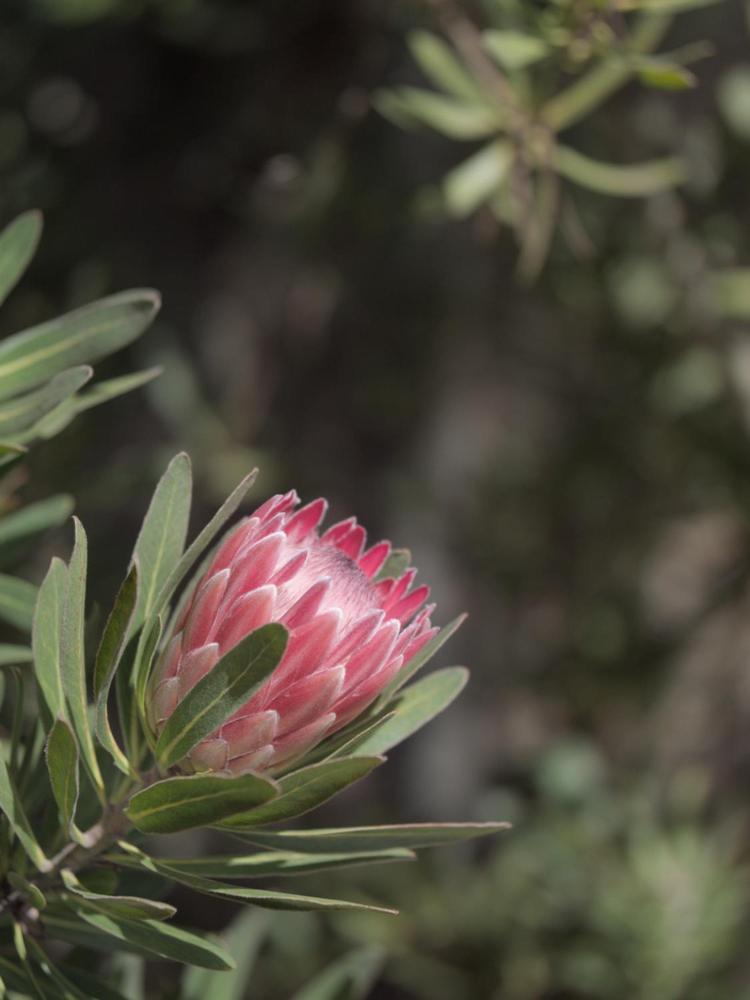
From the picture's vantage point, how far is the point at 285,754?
0.49 metres

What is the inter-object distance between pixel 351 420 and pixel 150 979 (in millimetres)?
1244

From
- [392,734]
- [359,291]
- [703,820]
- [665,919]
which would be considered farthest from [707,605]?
[392,734]

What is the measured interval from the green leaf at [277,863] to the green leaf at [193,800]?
50 millimetres

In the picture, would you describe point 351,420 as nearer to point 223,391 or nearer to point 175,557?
point 223,391

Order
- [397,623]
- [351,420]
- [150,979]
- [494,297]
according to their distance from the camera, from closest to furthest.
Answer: [397,623]
[150,979]
[494,297]
[351,420]

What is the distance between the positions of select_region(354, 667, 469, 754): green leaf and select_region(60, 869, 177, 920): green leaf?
12 cm

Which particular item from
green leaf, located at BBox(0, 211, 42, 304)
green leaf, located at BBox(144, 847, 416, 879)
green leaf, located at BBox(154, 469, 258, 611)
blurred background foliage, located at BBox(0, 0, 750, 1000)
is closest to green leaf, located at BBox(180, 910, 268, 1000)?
blurred background foliage, located at BBox(0, 0, 750, 1000)

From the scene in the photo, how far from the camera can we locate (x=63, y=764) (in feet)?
1.53

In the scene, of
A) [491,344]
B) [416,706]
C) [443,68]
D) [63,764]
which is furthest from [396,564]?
[491,344]

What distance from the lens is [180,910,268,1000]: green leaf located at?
0.69m

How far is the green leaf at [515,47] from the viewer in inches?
26.8

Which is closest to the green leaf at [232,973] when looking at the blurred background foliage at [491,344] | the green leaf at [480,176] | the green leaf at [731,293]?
the blurred background foliage at [491,344]

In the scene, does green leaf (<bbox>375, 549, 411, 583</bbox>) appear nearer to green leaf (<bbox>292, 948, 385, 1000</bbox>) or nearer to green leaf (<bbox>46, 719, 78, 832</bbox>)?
green leaf (<bbox>46, 719, 78, 832</bbox>)

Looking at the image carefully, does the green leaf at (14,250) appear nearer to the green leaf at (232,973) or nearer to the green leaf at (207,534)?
the green leaf at (207,534)
